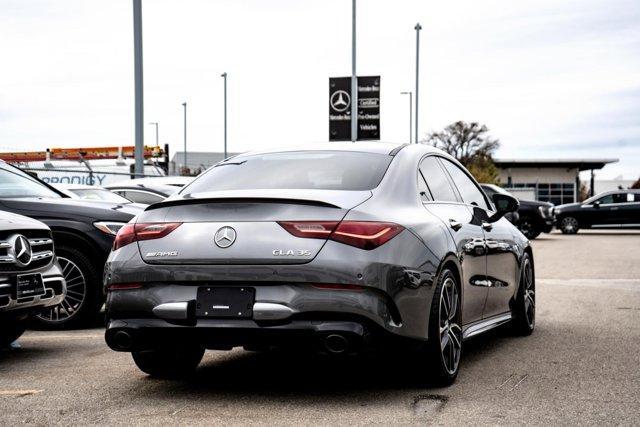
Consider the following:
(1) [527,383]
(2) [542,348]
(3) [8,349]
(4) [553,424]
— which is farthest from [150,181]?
(4) [553,424]

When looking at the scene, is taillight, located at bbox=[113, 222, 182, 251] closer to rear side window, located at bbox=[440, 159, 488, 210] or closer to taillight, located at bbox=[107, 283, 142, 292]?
taillight, located at bbox=[107, 283, 142, 292]

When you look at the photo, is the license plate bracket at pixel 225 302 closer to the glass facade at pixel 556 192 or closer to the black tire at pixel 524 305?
the black tire at pixel 524 305

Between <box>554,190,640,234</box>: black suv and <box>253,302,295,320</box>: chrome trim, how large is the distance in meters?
31.0

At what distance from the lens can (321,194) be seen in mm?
5816

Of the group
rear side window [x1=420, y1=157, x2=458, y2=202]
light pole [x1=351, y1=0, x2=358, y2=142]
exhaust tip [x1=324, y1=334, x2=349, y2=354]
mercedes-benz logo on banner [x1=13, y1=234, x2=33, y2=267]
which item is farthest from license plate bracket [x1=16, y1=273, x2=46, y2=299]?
light pole [x1=351, y1=0, x2=358, y2=142]

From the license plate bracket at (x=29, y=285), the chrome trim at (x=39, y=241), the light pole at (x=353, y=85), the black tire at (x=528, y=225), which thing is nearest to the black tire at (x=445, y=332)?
the license plate bracket at (x=29, y=285)

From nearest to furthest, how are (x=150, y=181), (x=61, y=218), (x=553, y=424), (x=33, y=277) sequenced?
(x=553, y=424), (x=33, y=277), (x=61, y=218), (x=150, y=181)

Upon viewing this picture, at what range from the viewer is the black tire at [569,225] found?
35312 mm

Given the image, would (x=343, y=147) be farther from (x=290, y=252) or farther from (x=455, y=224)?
(x=290, y=252)

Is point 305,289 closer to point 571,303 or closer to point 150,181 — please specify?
point 571,303

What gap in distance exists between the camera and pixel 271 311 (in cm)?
546

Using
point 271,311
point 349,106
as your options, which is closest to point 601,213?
point 349,106

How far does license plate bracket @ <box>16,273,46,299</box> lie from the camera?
714 centimetres

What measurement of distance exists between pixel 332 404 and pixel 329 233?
3.15 feet
